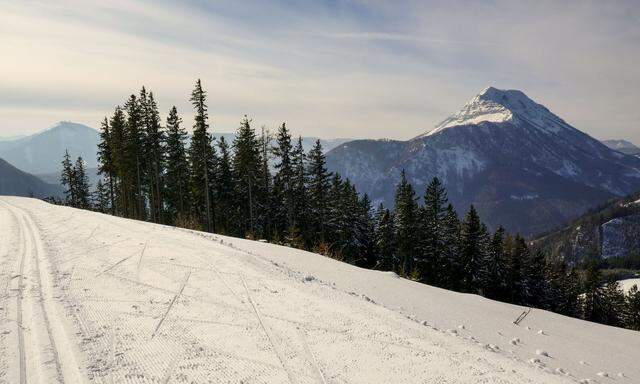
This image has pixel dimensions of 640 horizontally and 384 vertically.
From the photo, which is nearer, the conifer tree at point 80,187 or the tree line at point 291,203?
the tree line at point 291,203

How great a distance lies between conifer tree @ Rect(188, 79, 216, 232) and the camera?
108 feet

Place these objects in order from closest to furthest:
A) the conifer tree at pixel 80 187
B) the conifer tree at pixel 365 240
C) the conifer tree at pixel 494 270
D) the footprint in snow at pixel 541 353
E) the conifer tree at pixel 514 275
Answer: the footprint in snow at pixel 541 353 < the conifer tree at pixel 365 240 < the conifer tree at pixel 494 270 < the conifer tree at pixel 514 275 < the conifer tree at pixel 80 187

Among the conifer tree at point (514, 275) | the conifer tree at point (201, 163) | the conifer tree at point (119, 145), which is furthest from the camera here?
the conifer tree at point (514, 275)

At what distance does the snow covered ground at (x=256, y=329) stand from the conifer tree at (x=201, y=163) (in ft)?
75.5

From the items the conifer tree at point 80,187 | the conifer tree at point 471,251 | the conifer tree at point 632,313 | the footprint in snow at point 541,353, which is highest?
the conifer tree at point 80,187

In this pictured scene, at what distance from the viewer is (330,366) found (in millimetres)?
5488

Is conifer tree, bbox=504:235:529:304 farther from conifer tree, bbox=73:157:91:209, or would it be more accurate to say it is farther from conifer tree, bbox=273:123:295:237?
conifer tree, bbox=73:157:91:209

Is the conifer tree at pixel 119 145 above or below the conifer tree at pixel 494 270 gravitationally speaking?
above

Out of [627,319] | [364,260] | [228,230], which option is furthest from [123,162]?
[627,319]

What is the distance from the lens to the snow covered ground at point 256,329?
534cm

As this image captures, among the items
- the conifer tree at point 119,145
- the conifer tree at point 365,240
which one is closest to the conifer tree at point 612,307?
the conifer tree at point 365,240

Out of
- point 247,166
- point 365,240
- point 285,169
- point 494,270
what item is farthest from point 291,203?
point 494,270

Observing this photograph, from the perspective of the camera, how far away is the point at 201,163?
3844 centimetres

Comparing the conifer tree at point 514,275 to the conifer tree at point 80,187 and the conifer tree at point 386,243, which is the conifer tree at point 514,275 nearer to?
the conifer tree at point 386,243
